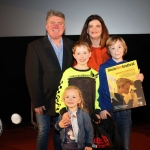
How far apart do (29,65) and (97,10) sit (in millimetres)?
2205

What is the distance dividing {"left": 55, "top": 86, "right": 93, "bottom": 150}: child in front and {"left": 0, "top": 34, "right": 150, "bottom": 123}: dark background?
2.20 meters

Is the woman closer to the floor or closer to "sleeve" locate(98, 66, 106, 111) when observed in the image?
"sleeve" locate(98, 66, 106, 111)

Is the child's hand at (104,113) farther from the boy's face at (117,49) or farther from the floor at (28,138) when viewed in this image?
the floor at (28,138)

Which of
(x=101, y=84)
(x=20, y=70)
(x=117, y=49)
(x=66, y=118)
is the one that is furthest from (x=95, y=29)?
(x=20, y=70)

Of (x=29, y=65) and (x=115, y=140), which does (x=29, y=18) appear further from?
(x=115, y=140)

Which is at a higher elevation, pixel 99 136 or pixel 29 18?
pixel 29 18

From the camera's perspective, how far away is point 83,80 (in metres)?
2.63

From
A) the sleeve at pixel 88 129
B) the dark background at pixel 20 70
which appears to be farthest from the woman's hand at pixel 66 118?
the dark background at pixel 20 70

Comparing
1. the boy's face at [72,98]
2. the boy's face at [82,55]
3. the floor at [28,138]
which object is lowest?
the floor at [28,138]

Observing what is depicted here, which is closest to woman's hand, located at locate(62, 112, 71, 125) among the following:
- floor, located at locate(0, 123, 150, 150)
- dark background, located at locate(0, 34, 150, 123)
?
floor, located at locate(0, 123, 150, 150)

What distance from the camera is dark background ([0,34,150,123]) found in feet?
15.5

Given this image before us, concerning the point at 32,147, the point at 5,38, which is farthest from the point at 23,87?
the point at 32,147

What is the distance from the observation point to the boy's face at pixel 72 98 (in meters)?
2.55

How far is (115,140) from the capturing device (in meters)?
2.68
